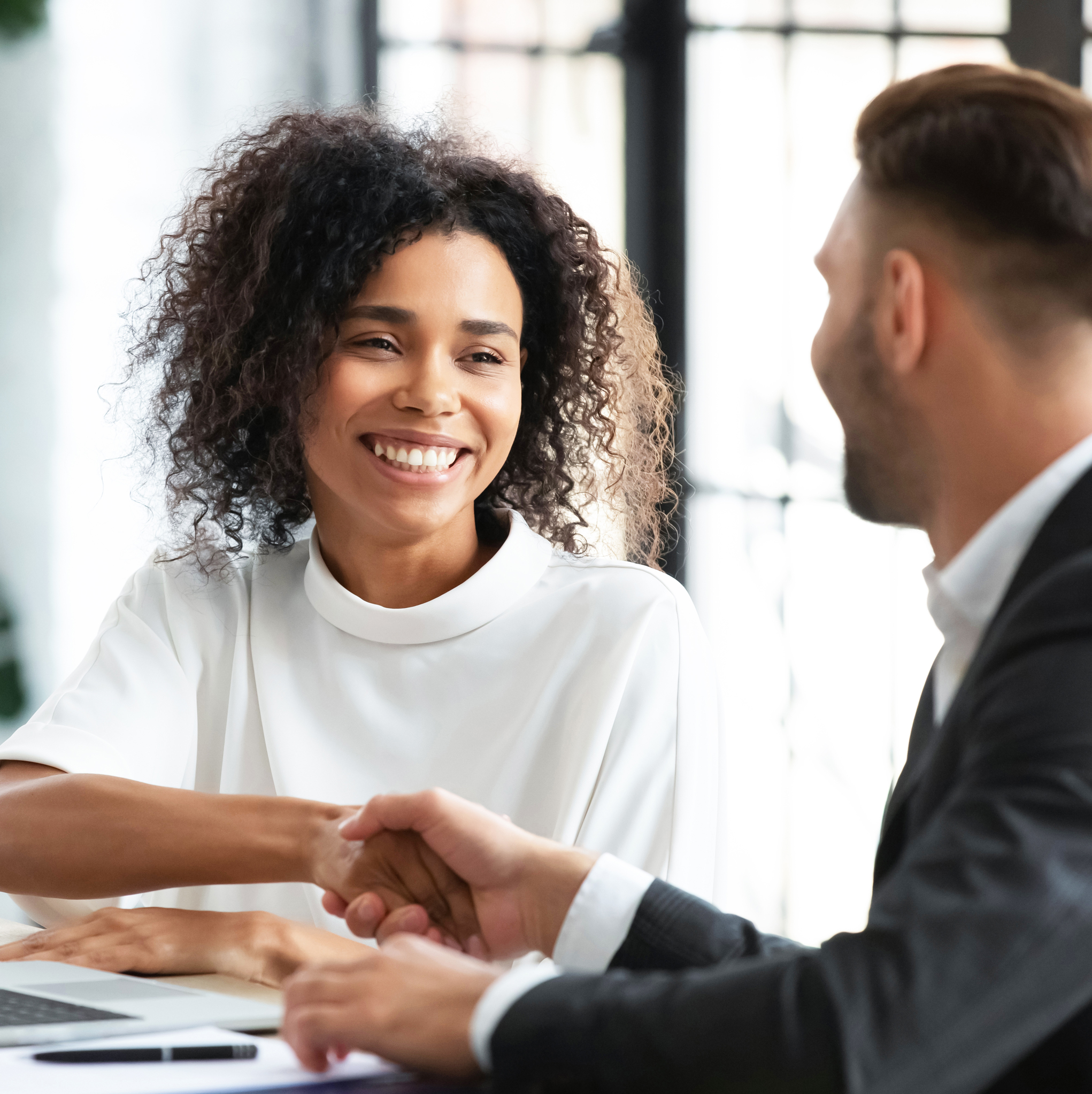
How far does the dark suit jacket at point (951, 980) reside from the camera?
28.3 inches

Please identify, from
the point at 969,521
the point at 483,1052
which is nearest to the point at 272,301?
the point at 969,521

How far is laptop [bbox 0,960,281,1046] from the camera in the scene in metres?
0.98

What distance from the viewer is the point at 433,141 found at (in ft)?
6.43

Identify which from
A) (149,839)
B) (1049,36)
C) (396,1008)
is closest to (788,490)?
(1049,36)

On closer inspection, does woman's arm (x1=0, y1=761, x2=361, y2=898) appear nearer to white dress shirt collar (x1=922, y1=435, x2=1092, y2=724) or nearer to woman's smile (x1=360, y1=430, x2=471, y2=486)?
woman's smile (x1=360, y1=430, x2=471, y2=486)

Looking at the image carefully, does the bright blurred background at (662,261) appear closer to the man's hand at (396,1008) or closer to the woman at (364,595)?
the woman at (364,595)

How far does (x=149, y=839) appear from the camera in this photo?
4.84 feet

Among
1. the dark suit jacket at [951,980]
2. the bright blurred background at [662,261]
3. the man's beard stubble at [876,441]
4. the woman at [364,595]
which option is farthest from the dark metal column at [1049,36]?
the dark suit jacket at [951,980]

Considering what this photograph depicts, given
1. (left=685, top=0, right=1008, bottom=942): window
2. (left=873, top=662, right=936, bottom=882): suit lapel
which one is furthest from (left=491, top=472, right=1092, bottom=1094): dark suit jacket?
(left=685, top=0, right=1008, bottom=942): window

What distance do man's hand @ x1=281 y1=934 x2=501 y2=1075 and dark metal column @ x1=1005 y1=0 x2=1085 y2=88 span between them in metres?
2.18

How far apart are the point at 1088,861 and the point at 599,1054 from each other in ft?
0.89

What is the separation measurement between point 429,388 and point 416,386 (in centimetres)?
2

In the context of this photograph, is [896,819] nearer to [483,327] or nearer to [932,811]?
[932,811]

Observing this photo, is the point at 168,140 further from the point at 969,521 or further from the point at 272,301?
the point at 969,521
